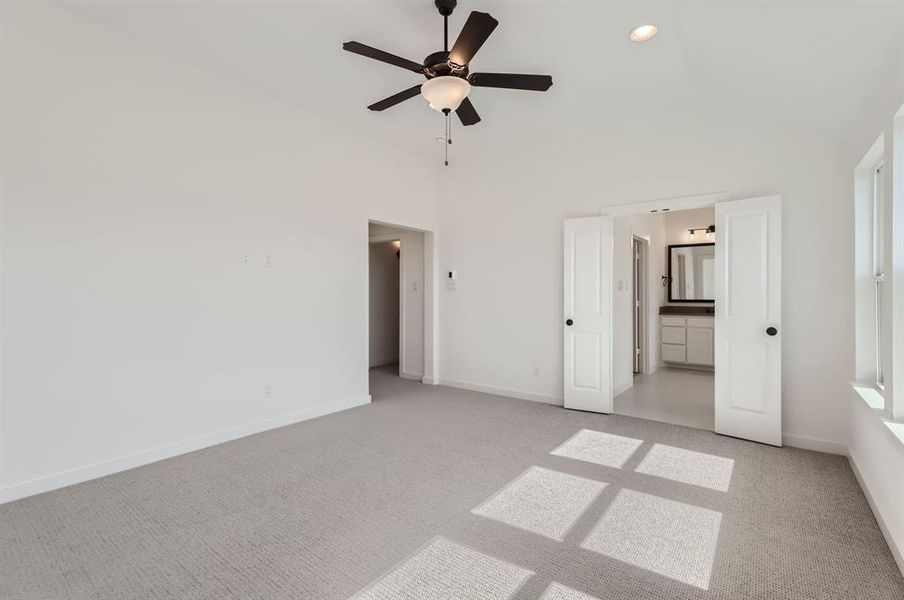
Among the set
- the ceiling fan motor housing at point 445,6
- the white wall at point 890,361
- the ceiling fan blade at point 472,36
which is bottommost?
the white wall at point 890,361

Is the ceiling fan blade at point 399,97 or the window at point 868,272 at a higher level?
the ceiling fan blade at point 399,97

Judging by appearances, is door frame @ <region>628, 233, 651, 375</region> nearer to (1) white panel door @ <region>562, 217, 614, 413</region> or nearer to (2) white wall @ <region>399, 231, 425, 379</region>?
(1) white panel door @ <region>562, 217, 614, 413</region>

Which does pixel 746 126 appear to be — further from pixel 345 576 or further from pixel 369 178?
pixel 345 576

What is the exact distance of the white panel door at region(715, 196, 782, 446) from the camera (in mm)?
3588

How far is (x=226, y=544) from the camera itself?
2213 millimetres

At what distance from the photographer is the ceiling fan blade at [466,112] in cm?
296

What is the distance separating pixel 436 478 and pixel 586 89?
134 inches

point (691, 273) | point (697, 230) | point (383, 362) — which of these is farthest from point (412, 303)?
point (697, 230)

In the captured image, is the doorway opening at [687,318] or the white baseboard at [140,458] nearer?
the white baseboard at [140,458]

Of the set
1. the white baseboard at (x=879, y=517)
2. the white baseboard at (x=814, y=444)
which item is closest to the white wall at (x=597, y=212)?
the white baseboard at (x=814, y=444)

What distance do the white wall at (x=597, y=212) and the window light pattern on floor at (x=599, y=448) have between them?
1172mm

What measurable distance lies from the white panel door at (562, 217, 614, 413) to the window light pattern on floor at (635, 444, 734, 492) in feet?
3.82

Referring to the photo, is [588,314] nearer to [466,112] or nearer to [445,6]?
[466,112]

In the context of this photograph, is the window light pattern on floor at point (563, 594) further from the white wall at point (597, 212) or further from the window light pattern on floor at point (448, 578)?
the white wall at point (597, 212)
